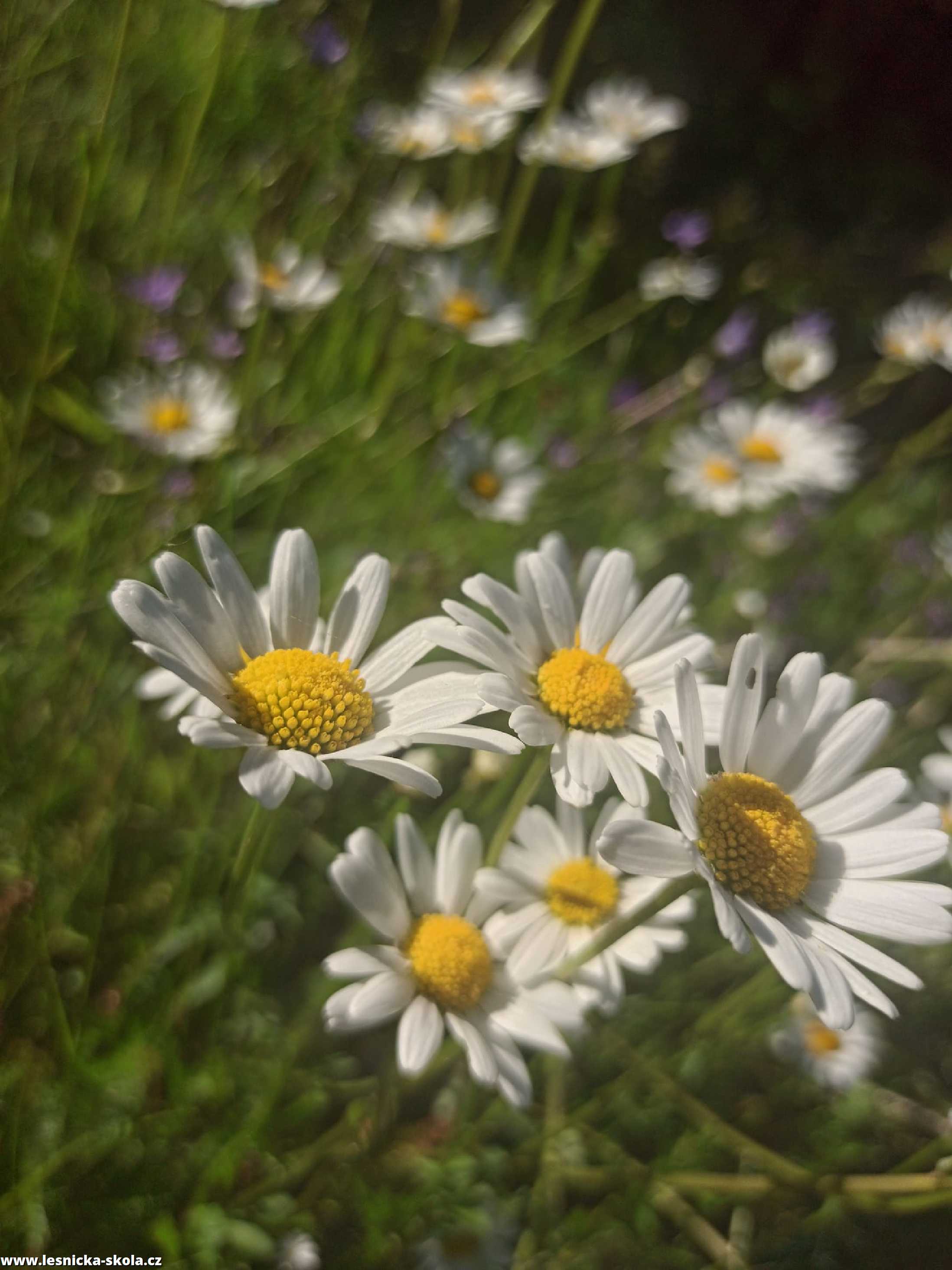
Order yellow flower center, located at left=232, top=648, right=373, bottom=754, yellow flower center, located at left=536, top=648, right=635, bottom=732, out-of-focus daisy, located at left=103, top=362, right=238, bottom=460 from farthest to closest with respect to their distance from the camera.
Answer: out-of-focus daisy, located at left=103, top=362, right=238, bottom=460, yellow flower center, located at left=536, top=648, right=635, bottom=732, yellow flower center, located at left=232, top=648, right=373, bottom=754

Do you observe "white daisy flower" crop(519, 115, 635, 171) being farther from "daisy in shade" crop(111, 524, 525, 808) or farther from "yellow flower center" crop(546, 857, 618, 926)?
"yellow flower center" crop(546, 857, 618, 926)

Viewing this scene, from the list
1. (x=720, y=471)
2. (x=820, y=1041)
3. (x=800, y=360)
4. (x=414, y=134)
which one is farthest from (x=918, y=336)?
(x=820, y=1041)

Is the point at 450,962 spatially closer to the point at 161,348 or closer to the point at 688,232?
the point at 161,348

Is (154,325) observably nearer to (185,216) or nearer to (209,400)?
(209,400)

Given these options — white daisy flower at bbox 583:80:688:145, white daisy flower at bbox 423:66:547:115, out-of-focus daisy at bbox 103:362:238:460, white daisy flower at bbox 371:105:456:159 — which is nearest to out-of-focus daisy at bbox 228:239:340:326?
out-of-focus daisy at bbox 103:362:238:460

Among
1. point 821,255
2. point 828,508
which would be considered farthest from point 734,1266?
point 821,255

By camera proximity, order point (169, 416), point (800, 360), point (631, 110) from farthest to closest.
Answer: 1. point (631, 110)
2. point (800, 360)
3. point (169, 416)
